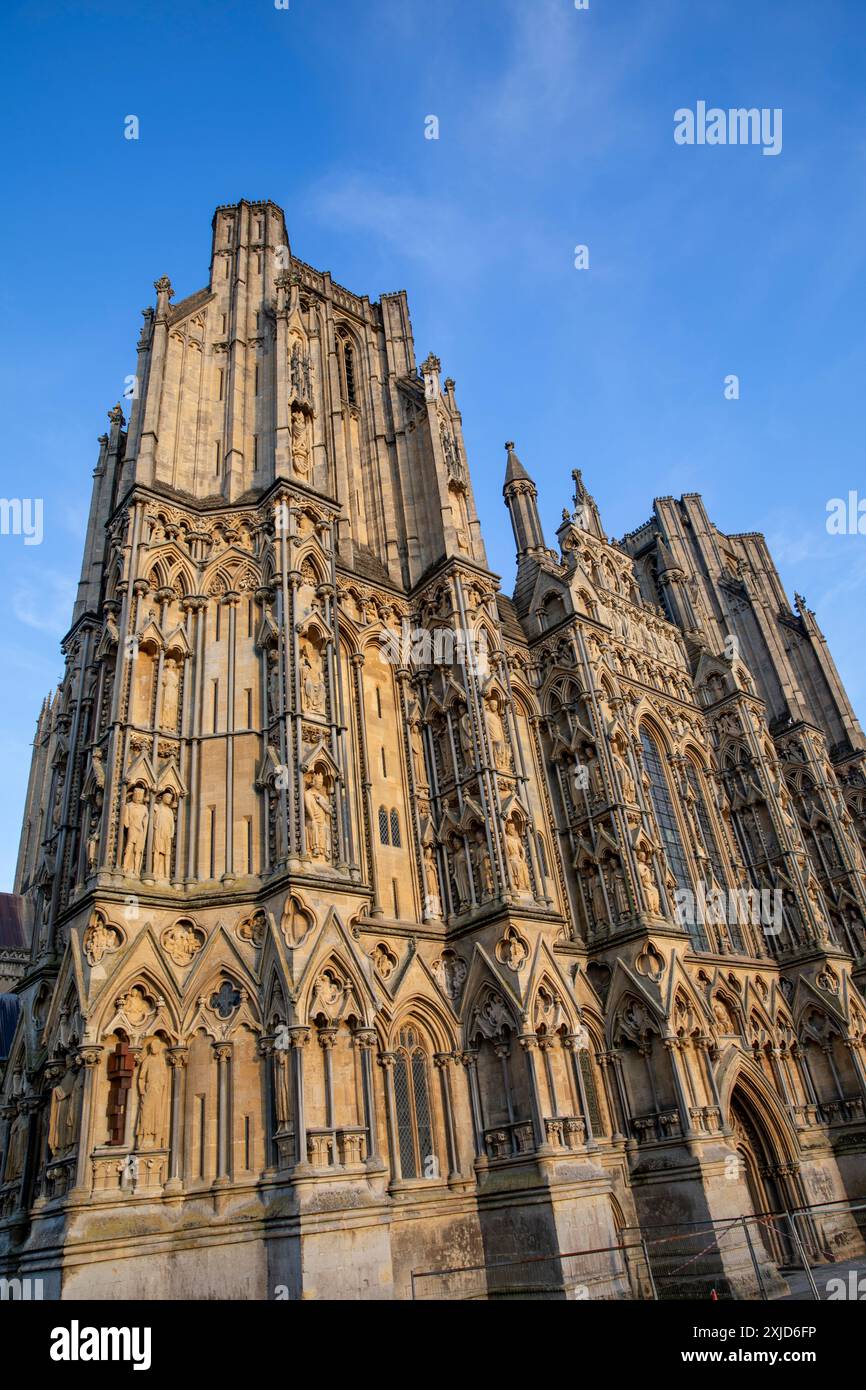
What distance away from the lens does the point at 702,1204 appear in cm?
1870

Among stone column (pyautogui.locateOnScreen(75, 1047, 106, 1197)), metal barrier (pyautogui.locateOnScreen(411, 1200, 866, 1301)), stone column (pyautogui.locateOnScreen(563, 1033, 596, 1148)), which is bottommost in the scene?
metal barrier (pyautogui.locateOnScreen(411, 1200, 866, 1301))

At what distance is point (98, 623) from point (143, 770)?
701 centimetres

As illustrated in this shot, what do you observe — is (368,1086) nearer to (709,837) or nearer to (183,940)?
(183,940)

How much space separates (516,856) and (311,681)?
630cm

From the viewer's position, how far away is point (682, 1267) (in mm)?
18203

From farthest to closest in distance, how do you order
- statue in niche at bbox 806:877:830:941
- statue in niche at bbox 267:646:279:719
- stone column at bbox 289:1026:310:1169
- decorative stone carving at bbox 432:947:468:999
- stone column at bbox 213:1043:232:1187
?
1. statue in niche at bbox 806:877:830:941
2. decorative stone carving at bbox 432:947:468:999
3. statue in niche at bbox 267:646:279:719
4. stone column at bbox 213:1043:232:1187
5. stone column at bbox 289:1026:310:1169

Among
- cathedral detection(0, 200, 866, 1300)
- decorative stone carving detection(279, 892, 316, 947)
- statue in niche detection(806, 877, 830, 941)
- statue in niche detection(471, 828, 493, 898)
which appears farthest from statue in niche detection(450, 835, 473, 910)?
statue in niche detection(806, 877, 830, 941)

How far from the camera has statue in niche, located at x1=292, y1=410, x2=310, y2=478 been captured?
21562 mm

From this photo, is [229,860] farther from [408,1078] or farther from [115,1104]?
[408,1078]

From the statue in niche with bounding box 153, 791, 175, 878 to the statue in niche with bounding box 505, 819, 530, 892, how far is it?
7534 mm

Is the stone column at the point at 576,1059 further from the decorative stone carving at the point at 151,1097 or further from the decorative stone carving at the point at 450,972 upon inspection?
the decorative stone carving at the point at 151,1097

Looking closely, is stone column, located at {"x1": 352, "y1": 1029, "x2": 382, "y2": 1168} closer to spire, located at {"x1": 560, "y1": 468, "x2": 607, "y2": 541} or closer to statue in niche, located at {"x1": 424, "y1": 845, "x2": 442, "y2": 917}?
statue in niche, located at {"x1": 424, "y1": 845, "x2": 442, "y2": 917}

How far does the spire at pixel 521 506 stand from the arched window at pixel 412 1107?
60.8ft

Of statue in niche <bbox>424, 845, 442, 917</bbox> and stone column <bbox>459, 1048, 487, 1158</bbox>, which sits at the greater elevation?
statue in niche <bbox>424, 845, 442, 917</bbox>
